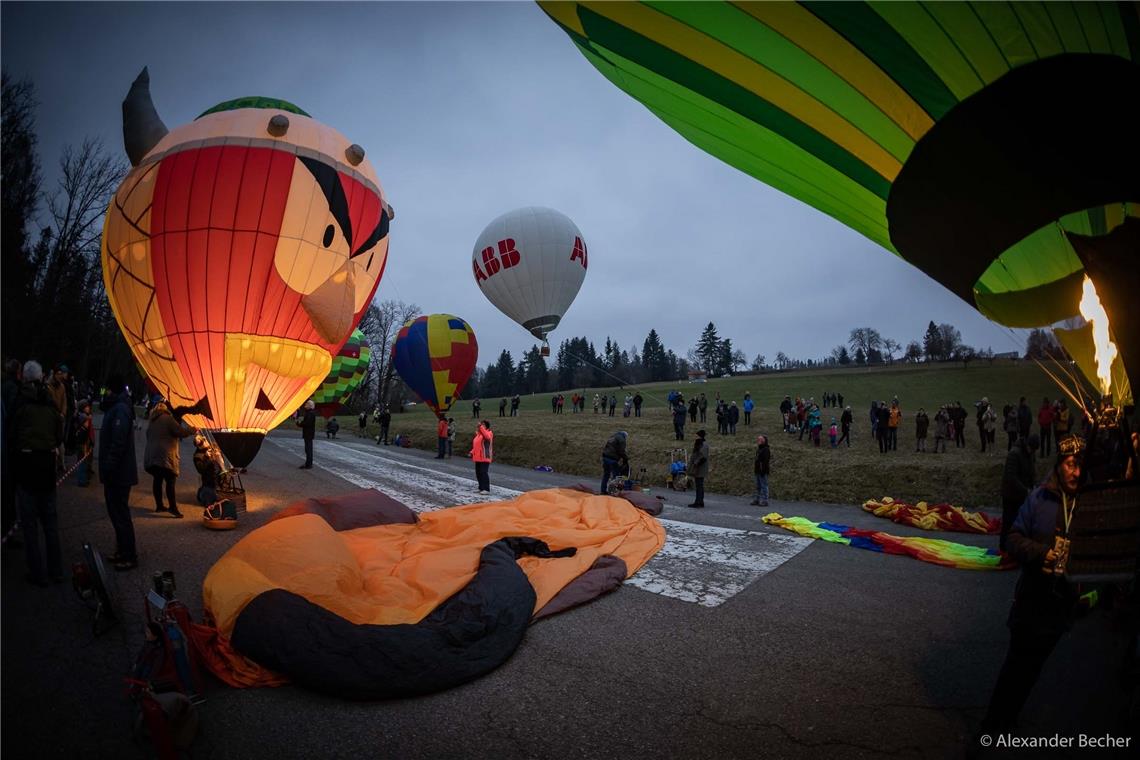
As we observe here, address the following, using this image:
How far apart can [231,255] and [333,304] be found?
4.21ft

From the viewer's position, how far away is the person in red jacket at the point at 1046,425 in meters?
13.5

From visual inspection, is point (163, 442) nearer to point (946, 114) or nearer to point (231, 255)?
point (231, 255)

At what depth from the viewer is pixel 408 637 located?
10.8 feet

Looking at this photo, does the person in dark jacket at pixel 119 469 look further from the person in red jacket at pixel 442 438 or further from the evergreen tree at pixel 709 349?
the evergreen tree at pixel 709 349

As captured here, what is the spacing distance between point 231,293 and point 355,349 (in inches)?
768

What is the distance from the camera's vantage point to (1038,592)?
2.49 meters

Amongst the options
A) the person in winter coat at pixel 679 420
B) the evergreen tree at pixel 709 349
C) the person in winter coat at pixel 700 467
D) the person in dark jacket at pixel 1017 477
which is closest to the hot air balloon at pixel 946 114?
the person in dark jacket at pixel 1017 477

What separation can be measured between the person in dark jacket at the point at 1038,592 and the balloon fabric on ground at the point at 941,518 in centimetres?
655

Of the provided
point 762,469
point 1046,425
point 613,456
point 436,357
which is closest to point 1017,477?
point 762,469

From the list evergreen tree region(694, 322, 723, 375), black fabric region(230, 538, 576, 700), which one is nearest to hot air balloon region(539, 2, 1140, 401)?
black fabric region(230, 538, 576, 700)

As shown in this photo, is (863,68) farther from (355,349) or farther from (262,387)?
(355,349)

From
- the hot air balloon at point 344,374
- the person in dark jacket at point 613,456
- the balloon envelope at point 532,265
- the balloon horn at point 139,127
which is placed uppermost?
the balloon envelope at point 532,265

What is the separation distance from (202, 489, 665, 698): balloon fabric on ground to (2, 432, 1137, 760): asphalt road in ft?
0.51

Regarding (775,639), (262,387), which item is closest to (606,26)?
(775,639)
